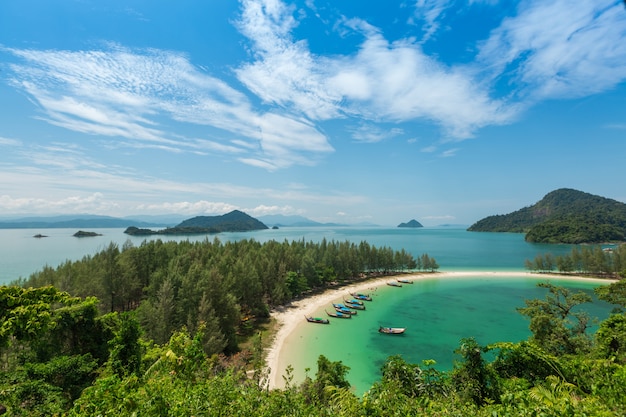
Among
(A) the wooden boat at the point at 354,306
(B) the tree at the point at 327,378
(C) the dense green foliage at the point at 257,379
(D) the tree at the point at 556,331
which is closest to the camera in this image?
(C) the dense green foliage at the point at 257,379

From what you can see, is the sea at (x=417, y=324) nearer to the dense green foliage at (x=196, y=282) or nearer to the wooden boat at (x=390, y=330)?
A: the wooden boat at (x=390, y=330)

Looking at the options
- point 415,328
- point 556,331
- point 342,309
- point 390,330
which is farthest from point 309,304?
point 556,331

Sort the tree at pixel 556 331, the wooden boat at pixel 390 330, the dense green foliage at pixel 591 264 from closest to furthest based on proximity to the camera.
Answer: the tree at pixel 556 331 → the wooden boat at pixel 390 330 → the dense green foliage at pixel 591 264

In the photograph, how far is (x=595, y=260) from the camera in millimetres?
61750

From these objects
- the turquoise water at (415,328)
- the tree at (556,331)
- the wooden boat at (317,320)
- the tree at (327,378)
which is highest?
the tree at (556,331)

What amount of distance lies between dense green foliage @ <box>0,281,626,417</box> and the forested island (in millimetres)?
38

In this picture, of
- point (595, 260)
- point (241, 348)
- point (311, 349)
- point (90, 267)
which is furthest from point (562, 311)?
point (595, 260)

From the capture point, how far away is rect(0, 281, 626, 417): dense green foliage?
4625 mm

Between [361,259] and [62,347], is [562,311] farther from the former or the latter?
[361,259]

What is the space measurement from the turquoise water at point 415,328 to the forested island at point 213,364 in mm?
4815

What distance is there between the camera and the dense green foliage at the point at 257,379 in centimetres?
462

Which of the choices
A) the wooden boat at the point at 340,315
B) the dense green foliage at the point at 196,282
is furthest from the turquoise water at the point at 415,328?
the dense green foliage at the point at 196,282

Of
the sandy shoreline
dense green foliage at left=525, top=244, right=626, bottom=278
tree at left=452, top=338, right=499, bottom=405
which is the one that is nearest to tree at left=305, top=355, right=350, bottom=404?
the sandy shoreline

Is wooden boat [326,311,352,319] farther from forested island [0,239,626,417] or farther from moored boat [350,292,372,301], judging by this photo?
forested island [0,239,626,417]
